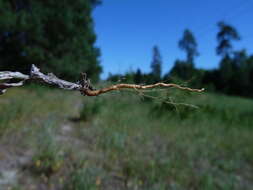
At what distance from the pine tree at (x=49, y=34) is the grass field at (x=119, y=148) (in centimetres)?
93

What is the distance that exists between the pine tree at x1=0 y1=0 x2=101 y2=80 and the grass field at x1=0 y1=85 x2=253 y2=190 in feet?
3.05

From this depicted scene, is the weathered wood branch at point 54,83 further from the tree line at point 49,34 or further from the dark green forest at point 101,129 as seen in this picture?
the tree line at point 49,34

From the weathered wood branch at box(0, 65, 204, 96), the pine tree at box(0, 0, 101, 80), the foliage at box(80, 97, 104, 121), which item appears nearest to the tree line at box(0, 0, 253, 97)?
the pine tree at box(0, 0, 101, 80)

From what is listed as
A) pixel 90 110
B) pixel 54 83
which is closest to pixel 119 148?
pixel 90 110

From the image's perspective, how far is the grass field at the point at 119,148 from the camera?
5.34 ft

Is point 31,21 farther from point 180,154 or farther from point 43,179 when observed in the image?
point 180,154

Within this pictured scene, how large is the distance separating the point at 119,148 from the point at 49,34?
A: 107 inches

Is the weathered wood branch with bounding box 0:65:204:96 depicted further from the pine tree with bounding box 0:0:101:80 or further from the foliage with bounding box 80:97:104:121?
the pine tree with bounding box 0:0:101:80

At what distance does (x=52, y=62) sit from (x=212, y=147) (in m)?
2.99

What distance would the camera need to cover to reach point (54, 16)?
3.47 m

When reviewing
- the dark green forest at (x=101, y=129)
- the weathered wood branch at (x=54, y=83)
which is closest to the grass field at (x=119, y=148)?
the dark green forest at (x=101, y=129)

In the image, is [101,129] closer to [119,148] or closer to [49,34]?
[119,148]

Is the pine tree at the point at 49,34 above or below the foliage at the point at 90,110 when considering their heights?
above

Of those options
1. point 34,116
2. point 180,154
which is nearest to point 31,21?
point 34,116
